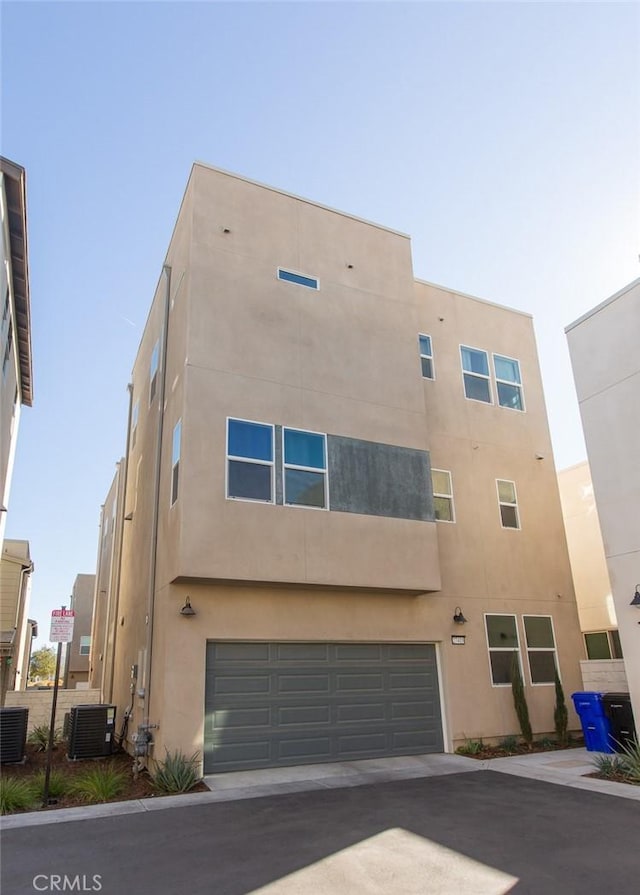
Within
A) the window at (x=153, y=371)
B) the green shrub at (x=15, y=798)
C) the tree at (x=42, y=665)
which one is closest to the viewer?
the green shrub at (x=15, y=798)

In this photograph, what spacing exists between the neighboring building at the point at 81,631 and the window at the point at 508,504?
23796 millimetres

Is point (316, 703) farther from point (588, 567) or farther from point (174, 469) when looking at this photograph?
point (588, 567)

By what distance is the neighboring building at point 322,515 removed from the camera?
9305mm

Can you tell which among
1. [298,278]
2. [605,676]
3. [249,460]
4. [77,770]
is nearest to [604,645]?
[605,676]

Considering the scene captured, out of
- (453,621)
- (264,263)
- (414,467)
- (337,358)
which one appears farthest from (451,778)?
A: (264,263)

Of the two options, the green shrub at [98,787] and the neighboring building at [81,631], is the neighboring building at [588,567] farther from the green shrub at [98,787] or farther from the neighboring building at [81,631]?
the neighboring building at [81,631]

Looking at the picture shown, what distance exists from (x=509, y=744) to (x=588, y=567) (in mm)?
8326

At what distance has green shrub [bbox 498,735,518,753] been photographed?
35.3 feet

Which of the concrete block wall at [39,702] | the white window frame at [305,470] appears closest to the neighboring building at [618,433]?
the white window frame at [305,470]

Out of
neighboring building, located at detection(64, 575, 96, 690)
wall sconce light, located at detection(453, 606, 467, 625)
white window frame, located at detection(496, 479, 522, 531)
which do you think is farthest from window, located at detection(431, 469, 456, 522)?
neighboring building, located at detection(64, 575, 96, 690)

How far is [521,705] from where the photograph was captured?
11250 millimetres

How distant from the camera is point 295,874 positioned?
492 cm

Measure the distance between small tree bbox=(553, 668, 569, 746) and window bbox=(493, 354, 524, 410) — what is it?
639cm

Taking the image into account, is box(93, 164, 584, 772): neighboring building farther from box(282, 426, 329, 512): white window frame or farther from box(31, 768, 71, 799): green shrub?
box(31, 768, 71, 799): green shrub
